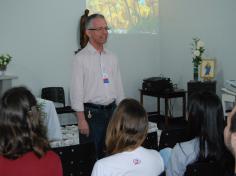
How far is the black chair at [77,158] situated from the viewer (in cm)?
214

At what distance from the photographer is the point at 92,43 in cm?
287

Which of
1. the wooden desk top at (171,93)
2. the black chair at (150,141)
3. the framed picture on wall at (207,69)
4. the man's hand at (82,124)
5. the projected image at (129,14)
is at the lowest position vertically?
the wooden desk top at (171,93)

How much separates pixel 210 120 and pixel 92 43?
117 cm

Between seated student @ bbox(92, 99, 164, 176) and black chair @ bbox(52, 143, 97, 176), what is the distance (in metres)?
0.29

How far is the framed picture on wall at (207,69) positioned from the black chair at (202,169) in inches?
149

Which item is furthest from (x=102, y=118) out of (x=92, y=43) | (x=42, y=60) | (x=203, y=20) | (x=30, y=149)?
(x=203, y=20)

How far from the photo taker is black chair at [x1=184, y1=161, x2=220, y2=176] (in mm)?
1918

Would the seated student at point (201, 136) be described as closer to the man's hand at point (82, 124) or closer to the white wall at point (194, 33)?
the man's hand at point (82, 124)

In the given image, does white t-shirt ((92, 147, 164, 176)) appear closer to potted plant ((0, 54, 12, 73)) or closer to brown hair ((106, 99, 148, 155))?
brown hair ((106, 99, 148, 155))

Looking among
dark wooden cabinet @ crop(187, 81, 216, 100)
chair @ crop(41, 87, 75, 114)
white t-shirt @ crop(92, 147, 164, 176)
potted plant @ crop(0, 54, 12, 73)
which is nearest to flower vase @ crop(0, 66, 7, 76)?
potted plant @ crop(0, 54, 12, 73)

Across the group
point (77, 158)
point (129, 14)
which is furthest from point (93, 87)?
point (129, 14)

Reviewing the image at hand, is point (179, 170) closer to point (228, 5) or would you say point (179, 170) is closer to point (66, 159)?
point (66, 159)

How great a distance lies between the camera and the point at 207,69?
560 centimetres

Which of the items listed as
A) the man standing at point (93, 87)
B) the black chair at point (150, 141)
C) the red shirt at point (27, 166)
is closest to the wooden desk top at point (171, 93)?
the man standing at point (93, 87)
